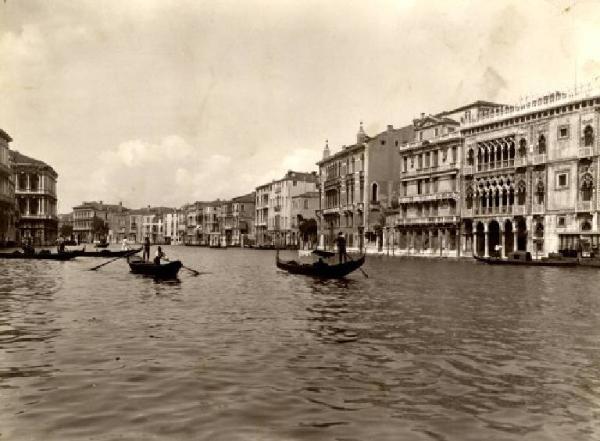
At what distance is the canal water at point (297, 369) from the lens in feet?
19.3

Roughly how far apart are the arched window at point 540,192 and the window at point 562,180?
135 centimetres

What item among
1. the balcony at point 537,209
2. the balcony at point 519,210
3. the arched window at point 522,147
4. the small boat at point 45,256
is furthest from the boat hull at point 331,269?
the arched window at point 522,147

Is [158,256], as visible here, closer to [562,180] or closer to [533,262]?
[533,262]

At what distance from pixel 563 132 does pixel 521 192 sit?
5.07 m

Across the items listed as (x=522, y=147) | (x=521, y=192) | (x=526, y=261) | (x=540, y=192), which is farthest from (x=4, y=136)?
(x=526, y=261)

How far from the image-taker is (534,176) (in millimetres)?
40562

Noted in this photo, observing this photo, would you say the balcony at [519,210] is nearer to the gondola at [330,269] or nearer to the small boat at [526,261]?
the small boat at [526,261]

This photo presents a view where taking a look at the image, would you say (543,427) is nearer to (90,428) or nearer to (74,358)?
(90,428)

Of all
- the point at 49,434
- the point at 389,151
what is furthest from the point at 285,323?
the point at 389,151

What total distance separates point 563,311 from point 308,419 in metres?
10.1

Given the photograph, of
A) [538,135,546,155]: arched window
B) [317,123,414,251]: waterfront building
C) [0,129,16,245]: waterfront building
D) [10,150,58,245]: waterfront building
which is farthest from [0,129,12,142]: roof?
[538,135,546,155]: arched window

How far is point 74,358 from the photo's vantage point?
862cm

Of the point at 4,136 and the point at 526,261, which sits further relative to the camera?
the point at 4,136

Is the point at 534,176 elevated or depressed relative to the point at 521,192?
elevated
